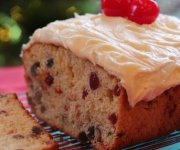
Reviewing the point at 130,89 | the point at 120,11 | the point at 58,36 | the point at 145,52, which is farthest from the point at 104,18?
the point at 130,89

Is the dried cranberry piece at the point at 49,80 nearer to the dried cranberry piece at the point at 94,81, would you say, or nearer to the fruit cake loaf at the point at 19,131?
the fruit cake loaf at the point at 19,131

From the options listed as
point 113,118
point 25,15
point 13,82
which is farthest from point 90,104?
point 25,15

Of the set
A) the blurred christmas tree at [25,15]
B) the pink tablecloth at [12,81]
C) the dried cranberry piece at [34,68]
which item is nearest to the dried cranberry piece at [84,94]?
the dried cranberry piece at [34,68]

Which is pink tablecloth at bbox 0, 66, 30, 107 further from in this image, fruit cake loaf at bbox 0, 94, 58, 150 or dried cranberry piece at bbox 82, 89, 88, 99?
dried cranberry piece at bbox 82, 89, 88, 99

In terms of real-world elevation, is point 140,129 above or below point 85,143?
above

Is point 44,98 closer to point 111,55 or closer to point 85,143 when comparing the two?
point 85,143

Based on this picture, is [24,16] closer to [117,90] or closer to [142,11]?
[142,11]

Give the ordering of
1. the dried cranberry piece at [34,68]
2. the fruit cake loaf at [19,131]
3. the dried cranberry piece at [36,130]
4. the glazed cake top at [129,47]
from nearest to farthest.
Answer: the glazed cake top at [129,47], the fruit cake loaf at [19,131], the dried cranberry piece at [36,130], the dried cranberry piece at [34,68]

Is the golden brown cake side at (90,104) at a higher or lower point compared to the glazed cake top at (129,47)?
lower
